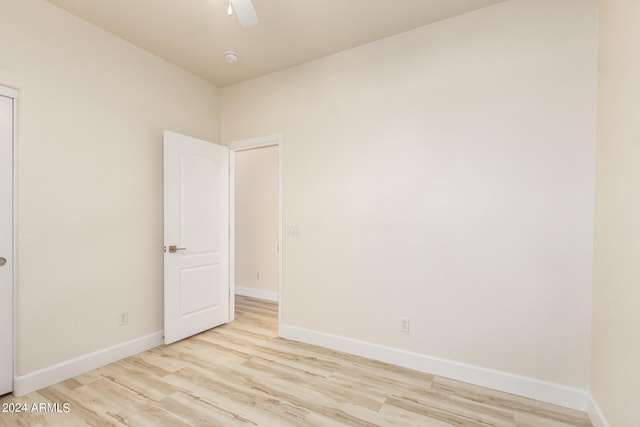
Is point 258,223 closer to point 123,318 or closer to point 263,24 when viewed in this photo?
point 123,318

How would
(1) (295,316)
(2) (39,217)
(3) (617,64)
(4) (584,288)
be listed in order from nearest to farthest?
(3) (617,64)
(4) (584,288)
(2) (39,217)
(1) (295,316)

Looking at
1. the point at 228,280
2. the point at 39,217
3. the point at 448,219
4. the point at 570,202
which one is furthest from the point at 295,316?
the point at 570,202

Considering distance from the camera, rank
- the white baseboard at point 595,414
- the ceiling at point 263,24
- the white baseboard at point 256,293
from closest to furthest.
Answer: the white baseboard at point 595,414, the ceiling at point 263,24, the white baseboard at point 256,293

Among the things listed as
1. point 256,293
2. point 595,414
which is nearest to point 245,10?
point 595,414

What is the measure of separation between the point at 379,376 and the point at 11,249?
9.48 ft

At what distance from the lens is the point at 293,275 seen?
3.13 m

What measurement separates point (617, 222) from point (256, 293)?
A: 447 centimetres

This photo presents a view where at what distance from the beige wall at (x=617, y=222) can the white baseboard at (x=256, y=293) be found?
151 inches

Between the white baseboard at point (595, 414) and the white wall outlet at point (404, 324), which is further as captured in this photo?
the white wall outlet at point (404, 324)

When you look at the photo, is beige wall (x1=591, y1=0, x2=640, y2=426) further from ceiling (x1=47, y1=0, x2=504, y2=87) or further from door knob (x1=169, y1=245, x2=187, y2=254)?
door knob (x1=169, y1=245, x2=187, y2=254)

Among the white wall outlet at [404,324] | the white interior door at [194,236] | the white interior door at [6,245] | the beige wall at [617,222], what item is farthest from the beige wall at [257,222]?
the beige wall at [617,222]

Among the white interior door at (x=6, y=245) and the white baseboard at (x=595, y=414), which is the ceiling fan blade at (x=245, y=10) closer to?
the white interior door at (x=6, y=245)

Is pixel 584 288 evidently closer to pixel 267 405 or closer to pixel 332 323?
pixel 332 323

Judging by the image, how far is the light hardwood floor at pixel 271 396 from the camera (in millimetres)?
1842
